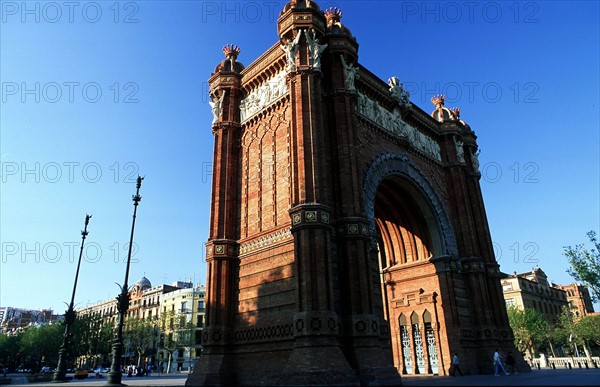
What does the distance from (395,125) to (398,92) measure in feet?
7.99

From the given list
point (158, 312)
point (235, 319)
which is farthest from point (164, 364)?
point (235, 319)

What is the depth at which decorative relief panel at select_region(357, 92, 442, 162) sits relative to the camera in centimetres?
2350

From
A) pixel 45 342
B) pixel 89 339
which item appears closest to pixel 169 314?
pixel 89 339

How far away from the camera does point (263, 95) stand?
22516 millimetres

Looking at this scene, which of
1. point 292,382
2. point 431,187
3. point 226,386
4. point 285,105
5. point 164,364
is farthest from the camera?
point 164,364

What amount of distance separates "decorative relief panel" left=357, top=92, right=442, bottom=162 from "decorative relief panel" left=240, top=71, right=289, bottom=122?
4.47 meters

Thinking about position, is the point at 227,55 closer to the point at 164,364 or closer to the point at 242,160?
the point at 242,160

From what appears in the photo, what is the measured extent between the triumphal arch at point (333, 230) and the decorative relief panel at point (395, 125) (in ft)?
0.44

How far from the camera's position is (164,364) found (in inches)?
2881

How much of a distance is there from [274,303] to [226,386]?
4.02 metres

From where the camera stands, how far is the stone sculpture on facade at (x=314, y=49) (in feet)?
63.7

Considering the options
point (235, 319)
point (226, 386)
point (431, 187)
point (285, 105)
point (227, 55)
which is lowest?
point (226, 386)

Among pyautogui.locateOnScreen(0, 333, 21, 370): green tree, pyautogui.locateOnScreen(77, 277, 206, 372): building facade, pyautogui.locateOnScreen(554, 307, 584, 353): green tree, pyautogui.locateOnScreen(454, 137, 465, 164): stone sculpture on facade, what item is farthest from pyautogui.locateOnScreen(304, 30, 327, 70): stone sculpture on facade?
pyautogui.locateOnScreen(0, 333, 21, 370): green tree

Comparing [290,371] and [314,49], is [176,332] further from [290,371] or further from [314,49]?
[314,49]
